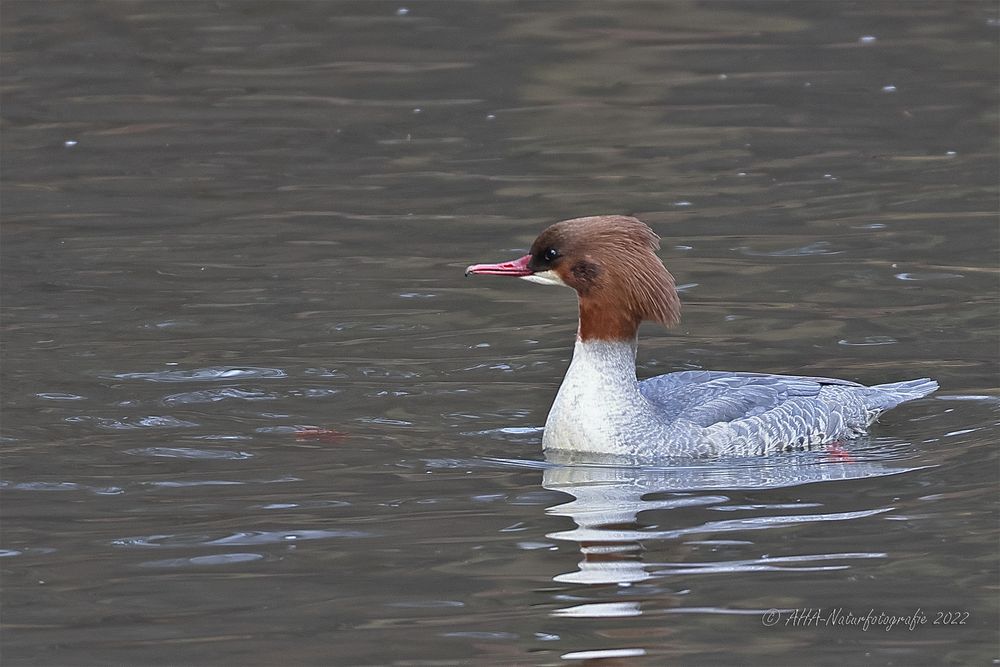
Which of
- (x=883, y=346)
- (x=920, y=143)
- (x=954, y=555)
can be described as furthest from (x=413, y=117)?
(x=954, y=555)

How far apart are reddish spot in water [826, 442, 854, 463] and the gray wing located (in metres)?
0.26

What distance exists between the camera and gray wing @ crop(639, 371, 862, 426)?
829 centimetres

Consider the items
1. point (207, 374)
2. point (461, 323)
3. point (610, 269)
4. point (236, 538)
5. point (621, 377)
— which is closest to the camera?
point (236, 538)

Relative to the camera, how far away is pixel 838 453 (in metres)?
8.38

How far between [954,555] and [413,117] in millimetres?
9411

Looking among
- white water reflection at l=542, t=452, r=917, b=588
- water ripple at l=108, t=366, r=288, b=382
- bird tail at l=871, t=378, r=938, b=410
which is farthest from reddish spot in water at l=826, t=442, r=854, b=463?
water ripple at l=108, t=366, r=288, b=382

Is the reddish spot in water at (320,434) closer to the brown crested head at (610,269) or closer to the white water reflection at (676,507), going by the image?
the white water reflection at (676,507)

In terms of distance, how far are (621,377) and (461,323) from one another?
2.29 metres

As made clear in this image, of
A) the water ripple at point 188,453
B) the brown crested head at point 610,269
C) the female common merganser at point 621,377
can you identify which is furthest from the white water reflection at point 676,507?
the water ripple at point 188,453

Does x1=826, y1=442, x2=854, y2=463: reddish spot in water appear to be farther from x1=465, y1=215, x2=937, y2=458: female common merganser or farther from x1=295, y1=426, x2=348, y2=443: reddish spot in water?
x1=295, y1=426, x2=348, y2=443: reddish spot in water

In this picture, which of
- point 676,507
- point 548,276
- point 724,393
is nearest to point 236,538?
point 676,507

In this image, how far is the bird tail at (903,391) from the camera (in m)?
8.66

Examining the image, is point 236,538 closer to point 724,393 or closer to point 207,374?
point 207,374

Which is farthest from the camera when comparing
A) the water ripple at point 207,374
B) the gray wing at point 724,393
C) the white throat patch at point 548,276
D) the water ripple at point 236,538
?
the water ripple at point 207,374
